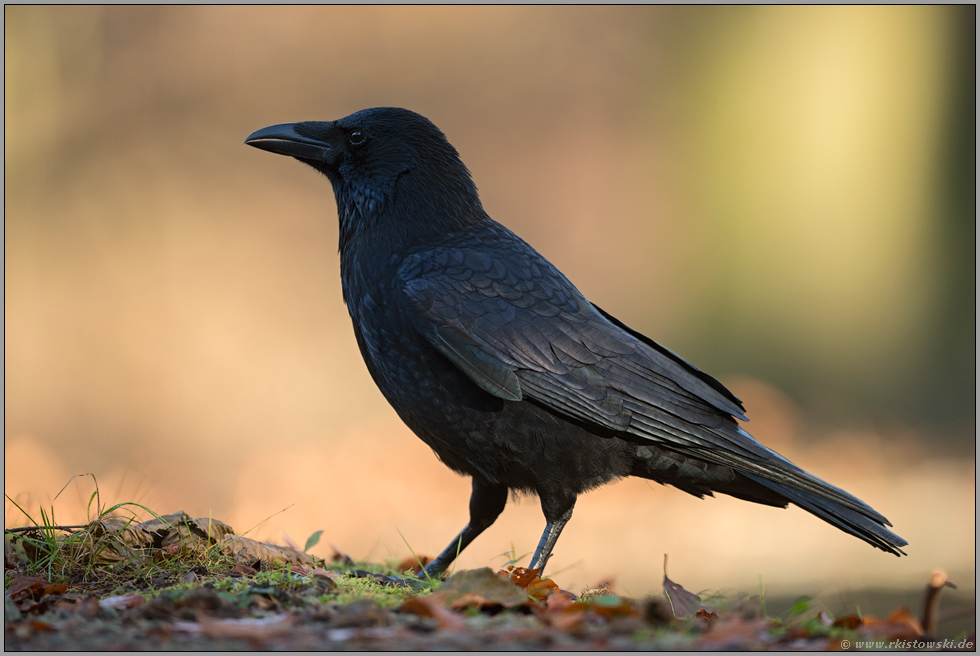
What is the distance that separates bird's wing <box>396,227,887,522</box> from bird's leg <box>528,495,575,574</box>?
407mm

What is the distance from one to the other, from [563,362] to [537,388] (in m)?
0.17

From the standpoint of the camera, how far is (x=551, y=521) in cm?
342

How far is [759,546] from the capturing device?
7.19m

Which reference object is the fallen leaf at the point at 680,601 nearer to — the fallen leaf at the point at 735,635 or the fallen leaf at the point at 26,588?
the fallen leaf at the point at 735,635

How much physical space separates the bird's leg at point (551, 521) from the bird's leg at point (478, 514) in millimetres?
420

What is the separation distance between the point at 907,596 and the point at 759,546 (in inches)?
84.3

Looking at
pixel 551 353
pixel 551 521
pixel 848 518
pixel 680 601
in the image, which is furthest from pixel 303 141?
pixel 848 518

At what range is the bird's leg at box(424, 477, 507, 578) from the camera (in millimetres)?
3782

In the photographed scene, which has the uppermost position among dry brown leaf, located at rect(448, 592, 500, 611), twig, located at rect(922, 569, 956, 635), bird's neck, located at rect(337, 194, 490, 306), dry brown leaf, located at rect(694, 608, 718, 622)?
bird's neck, located at rect(337, 194, 490, 306)

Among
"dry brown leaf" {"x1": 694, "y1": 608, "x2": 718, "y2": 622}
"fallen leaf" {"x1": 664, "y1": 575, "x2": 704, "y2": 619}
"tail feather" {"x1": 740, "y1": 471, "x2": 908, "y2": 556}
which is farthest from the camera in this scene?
"tail feather" {"x1": 740, "y1": 471, "x2": 908, "y2": 556}

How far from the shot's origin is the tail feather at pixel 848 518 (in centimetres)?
315

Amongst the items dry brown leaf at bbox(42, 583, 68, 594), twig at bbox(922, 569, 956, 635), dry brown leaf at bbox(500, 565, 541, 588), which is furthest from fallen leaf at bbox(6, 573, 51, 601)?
twig at bbox(922, 569, 956, 635)

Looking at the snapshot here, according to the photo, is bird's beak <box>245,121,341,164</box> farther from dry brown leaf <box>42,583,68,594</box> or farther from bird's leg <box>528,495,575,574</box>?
dry brown leaf <box>42,583,68,594</box>

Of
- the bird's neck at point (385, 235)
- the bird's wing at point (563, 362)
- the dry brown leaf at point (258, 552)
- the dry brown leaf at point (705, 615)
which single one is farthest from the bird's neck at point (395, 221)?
the dry brown leaf at point (705, 615)
